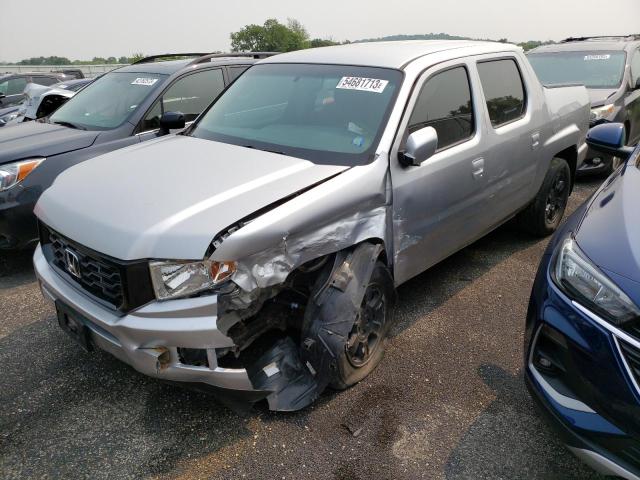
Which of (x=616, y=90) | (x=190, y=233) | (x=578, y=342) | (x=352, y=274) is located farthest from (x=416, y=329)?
(x=616, y=90)

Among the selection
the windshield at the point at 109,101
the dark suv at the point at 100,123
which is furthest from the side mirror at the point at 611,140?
the windshield at the point at 109,101

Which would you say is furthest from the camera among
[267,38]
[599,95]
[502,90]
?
[267,38]

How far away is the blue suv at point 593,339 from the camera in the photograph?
5.70ft

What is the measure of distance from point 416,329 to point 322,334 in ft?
3.60

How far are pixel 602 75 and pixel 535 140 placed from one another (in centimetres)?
390

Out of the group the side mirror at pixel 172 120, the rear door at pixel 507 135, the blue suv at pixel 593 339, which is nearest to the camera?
the blue suv at pixel 593 339

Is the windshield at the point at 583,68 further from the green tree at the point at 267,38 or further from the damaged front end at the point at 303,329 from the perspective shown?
the green tree at the point at 267,38

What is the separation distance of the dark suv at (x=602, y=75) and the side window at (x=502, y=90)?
2.81m

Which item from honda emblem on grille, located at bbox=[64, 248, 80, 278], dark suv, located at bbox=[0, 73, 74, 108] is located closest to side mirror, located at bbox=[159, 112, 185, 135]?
honda emblem on grille, located at bbox=[64, 248, 80, 278]

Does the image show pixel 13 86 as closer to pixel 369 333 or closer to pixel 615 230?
pixel 369 333

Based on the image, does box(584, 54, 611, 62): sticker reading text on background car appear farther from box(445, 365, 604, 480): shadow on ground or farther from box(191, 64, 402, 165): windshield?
box(445, 365, 604, 480): shadow on ground

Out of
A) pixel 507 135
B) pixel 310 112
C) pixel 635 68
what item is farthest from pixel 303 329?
pixel 635 68

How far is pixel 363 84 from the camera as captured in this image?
3.12 m

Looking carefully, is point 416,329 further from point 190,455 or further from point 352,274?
point 190,455
